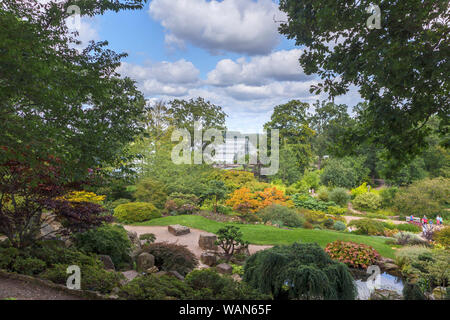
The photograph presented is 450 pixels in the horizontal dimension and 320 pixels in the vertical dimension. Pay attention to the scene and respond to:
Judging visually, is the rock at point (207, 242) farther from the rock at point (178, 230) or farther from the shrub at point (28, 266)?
the shrub at point (28, 266)

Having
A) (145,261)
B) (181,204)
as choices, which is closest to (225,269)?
(145,261)

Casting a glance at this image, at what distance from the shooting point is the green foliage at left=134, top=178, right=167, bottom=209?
46.0ft

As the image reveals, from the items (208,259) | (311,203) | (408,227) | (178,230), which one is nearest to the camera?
(208,259)

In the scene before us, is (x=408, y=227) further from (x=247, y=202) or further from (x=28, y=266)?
(x=28, y=266)

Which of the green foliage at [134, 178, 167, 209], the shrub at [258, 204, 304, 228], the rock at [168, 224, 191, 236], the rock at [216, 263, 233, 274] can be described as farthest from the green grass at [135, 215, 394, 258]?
the rock at [216, 263, 233, 274]

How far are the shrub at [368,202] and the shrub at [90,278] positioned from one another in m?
17.4

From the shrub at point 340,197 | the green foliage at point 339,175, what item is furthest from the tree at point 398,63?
the green foliage at point 339,175

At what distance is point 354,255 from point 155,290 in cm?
578

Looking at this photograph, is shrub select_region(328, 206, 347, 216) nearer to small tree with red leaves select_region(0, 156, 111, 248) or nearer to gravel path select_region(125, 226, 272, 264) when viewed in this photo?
gravel path select_region(125, 226, 272, 264)

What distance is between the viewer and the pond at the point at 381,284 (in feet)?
18.3

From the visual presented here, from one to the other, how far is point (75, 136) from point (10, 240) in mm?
2753

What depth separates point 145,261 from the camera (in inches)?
225

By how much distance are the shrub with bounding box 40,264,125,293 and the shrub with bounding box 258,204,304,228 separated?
31.8 feet

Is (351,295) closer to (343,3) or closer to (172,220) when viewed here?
(343,3)
